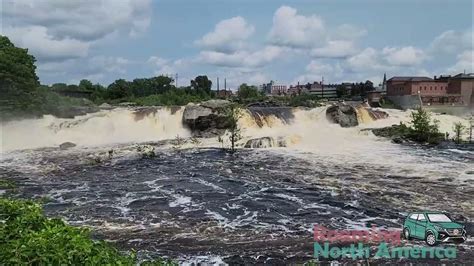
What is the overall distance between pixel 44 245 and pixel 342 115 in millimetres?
37132

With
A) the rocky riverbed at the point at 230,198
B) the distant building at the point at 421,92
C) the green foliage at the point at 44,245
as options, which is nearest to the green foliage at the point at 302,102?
the distant building at the point at 421,92

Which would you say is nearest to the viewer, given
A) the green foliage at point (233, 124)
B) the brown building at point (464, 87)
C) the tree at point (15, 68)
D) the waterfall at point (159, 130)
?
the green foliage at point (233, 124)

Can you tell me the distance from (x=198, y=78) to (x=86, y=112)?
5487 centimetres

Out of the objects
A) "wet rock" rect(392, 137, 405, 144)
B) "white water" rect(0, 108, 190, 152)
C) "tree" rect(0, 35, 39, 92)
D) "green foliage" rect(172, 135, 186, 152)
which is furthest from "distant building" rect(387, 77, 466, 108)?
"tree" rect(0, 35, 39, 92)

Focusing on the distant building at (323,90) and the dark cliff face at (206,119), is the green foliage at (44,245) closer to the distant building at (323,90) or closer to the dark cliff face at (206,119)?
the dark cliff face at (206,119)

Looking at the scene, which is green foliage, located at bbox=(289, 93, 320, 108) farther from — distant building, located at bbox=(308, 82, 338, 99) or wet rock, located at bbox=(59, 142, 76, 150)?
distant building, located at bbox=(308, 82, 338, 99)

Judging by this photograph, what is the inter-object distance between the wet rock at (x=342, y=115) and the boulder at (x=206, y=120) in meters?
10.5

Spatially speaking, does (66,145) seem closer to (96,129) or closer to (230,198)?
(96,129)

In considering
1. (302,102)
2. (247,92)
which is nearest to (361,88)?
(247,92)

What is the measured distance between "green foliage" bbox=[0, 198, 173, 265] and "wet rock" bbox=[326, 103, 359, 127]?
35819mm

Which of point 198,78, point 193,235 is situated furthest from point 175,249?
point 198,78

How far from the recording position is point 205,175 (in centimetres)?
1991

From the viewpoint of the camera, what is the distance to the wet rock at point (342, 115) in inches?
1534
